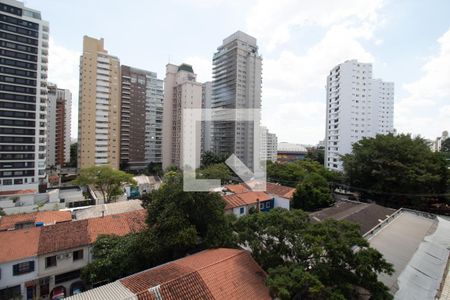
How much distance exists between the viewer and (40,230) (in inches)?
434

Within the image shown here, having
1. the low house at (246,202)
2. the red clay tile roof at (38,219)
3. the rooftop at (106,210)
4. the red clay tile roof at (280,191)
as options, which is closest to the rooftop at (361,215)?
the red clay tile roof at (280,191)

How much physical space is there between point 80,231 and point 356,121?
44302 mm

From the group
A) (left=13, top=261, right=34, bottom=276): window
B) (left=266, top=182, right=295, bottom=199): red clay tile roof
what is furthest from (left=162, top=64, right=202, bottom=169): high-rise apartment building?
(left=13, top=261, right=34, bottom=276): window

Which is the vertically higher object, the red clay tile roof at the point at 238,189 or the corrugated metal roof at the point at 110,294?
the red clay tile roof at the point at 238,189

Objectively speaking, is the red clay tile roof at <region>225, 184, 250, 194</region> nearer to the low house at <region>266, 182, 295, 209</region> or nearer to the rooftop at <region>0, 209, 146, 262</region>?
the low house at <region>266, 182, 295, 209</region>

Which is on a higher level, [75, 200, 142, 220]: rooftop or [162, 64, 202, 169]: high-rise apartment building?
[162, 64, 202, 169]: high-rise apartment building

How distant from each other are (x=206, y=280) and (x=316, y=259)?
316 cm

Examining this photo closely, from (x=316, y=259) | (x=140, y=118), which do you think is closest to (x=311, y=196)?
(x=316, y=259)

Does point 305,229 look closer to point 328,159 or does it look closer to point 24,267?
point 24,267

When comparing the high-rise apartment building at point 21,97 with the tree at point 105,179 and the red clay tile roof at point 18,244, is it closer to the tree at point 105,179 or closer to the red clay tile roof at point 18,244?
the tree at point 105,179

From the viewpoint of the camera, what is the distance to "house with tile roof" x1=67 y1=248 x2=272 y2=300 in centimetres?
617

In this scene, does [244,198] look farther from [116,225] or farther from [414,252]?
[414,252]

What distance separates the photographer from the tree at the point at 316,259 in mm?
5801

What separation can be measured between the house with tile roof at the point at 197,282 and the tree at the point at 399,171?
16.4 meters
